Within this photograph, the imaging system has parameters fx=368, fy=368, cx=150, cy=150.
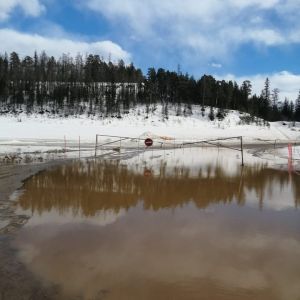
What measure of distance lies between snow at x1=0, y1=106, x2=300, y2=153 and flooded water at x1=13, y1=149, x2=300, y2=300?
103ft

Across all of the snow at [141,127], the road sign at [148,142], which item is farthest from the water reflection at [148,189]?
the snow at [141,127]

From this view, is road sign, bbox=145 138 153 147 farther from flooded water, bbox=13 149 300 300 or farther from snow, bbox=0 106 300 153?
flooded water, bbox=13 149 300 300

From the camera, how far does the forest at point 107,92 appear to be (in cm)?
7356

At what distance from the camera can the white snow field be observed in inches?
1896

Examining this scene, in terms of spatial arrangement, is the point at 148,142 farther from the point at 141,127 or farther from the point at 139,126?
the point at 139,126

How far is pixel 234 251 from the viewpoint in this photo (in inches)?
287

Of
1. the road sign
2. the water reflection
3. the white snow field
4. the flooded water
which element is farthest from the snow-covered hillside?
the flooded water

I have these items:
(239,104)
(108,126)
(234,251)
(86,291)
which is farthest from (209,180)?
(239,104)

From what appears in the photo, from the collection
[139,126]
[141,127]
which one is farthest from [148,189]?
[139,126]

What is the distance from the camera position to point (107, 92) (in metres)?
77.4

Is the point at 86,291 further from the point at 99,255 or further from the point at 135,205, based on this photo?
the point at 135,205

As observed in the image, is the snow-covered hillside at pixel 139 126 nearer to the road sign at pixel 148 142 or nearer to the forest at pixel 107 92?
the forest at pixel 107 92

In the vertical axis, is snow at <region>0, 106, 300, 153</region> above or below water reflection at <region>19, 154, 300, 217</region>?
above

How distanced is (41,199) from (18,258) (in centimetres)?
472
